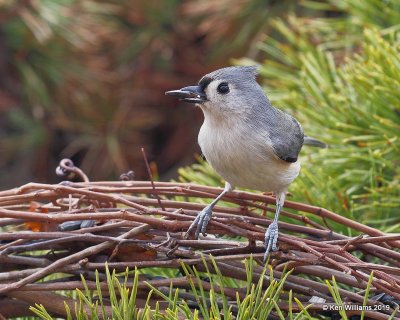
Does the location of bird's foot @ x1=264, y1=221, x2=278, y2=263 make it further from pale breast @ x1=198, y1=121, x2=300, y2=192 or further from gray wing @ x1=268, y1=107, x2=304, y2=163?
gray wing @ x1=268, y1=107, x2=304, y2=163

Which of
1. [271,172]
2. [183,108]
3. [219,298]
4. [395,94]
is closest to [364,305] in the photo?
[219,298]

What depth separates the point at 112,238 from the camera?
1.35m

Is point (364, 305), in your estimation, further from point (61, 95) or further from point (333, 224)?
point (61, 95)

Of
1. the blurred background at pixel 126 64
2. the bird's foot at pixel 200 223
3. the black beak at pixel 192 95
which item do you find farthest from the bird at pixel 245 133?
the blurred background at pixel 126 64

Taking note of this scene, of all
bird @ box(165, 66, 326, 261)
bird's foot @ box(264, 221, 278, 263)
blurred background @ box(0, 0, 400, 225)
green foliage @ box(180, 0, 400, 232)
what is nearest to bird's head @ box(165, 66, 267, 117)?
bird @ box(165, 66, 326, 261)

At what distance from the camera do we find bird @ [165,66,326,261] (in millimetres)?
1727

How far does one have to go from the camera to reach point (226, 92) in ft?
6.13

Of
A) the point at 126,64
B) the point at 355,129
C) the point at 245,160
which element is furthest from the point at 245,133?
the point at 126,64

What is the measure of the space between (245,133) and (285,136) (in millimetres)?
113

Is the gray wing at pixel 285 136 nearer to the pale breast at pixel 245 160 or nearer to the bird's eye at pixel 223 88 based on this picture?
the pale breast at pixel 245 160

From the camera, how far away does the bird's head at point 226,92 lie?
1.81 m

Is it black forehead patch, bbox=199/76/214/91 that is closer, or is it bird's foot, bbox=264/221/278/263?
bird's foot, bbox=264/221/278/263

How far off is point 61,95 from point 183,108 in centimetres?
59

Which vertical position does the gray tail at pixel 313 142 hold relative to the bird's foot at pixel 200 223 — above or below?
above
